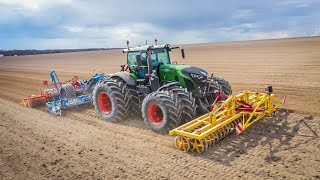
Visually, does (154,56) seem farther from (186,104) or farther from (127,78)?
(186,104)

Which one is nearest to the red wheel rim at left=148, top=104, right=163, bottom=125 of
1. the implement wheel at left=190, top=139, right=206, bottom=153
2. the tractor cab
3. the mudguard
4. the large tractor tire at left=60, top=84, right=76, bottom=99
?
the tractor cab

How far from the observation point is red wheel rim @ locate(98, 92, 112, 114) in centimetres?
961

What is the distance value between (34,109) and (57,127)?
3.21 metres

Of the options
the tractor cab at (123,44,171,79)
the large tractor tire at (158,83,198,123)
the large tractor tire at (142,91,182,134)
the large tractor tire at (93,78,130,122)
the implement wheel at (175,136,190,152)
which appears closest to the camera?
the implement wheel at (175,136,190,152)

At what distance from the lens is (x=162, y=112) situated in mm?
7785

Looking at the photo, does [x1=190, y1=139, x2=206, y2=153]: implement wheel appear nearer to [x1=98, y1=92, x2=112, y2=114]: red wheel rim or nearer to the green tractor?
the green tractor

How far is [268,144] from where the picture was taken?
673 centimetres

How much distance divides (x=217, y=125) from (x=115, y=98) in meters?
3.49

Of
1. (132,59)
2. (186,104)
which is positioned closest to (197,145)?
(186,104)

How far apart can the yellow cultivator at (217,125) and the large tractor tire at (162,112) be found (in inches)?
20.1

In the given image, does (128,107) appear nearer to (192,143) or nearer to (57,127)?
(57,127)

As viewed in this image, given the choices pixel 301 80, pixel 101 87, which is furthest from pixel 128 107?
pixel 301 80

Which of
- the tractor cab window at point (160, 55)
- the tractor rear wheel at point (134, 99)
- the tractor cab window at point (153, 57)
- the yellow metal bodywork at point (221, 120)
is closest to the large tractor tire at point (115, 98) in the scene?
the tractor rear wheel at point (134, 99)

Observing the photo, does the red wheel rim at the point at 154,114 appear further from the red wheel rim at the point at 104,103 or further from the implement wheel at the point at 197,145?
the red wheel rim at the point at 104,103
